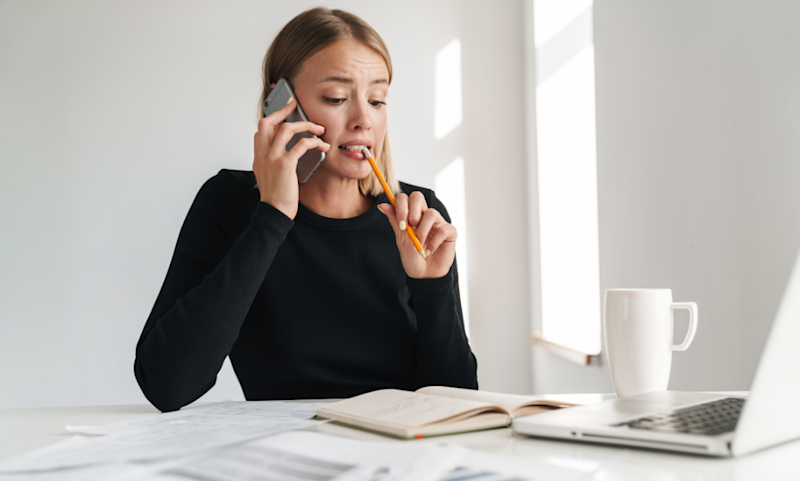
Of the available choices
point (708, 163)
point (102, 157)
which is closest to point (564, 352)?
point (708, 163)

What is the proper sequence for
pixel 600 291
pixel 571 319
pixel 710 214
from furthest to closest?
pixel 571 319
pixel 600 291
pixel 710 214

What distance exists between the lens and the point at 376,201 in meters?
1.30

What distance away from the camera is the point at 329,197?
126cm

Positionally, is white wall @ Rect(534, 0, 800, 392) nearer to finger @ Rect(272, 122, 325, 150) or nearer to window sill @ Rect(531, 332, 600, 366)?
window sill @ Rect(531, 332, 600, 366)

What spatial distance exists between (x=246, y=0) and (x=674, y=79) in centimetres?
206

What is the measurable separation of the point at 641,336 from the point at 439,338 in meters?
0.41

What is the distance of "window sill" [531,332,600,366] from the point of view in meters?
2.03

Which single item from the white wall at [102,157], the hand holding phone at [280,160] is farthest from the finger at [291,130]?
the white wall at [102,157]

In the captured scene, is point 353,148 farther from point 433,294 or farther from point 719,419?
point 719,419

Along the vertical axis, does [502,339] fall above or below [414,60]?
below

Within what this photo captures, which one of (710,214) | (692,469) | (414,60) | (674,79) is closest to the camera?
(692,469)

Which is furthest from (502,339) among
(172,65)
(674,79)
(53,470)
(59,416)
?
(53,470)

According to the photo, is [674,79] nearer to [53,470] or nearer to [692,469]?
[692,469]

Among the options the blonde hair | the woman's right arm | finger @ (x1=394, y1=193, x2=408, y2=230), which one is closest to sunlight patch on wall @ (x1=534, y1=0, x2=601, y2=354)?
the blonde hair
